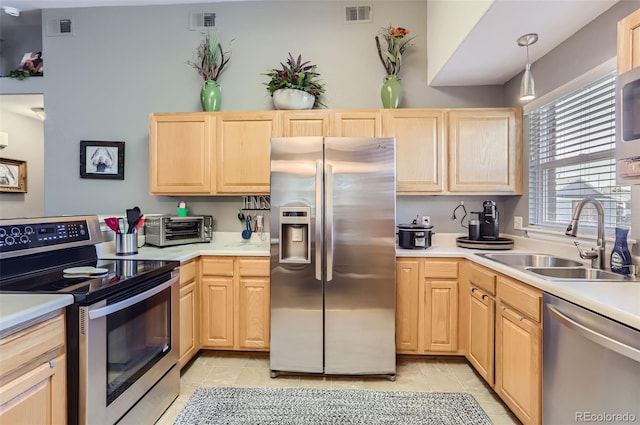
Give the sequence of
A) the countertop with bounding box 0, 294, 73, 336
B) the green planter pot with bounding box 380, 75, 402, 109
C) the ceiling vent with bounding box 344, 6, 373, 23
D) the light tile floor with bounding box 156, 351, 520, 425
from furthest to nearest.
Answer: the ceiling vent with bounding box 344, 6, 373, 23, the green planter pot with bounding box 380, 75, 402, 109, the light tile floor with bounding box 156, 351, 520, 425, the countertop with bounding box 0, 294, 73, 336

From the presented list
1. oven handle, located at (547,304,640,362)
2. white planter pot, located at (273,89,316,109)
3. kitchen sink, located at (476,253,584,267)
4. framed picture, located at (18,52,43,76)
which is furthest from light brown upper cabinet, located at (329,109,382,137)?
framed picture, located at (18,52,43,76)

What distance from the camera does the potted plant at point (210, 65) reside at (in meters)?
2.93

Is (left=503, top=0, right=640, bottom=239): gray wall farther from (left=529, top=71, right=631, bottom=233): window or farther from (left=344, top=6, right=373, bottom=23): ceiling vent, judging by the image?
(left=344, top=6, right=373, bottom=23): ceiling vent

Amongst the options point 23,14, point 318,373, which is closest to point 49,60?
point 23,14

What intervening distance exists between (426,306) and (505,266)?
31.3 inches

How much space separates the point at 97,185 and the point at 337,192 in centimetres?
260

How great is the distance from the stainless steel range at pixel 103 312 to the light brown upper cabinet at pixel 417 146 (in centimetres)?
197

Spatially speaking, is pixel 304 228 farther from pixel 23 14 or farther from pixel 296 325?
pixel 23 14

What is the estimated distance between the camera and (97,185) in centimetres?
321

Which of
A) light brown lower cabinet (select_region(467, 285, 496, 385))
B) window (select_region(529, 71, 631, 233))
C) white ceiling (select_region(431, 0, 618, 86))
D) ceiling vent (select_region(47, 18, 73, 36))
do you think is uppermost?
ceiling vent (select_region(47, 18, 73, 36))

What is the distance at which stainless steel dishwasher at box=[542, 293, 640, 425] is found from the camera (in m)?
1.08

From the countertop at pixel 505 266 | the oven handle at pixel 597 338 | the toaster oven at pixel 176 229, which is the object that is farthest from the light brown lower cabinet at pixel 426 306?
the toaster oven at pixel 176 229

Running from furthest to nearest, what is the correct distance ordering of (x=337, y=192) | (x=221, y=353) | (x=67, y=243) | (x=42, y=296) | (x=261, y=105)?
1. (x=261, y=105)
2. (x=221, y=353)
3. (x=337, y=192)
4. (x=67, y=243)
5. (x=42, y=296)

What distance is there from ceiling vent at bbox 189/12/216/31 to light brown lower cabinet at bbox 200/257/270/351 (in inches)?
92.0
